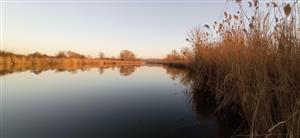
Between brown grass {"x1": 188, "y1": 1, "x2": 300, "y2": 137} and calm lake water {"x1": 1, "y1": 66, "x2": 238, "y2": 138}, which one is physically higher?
brown grass {"x1": 188, "y1": 1, "x2": 300, "y2": 137}

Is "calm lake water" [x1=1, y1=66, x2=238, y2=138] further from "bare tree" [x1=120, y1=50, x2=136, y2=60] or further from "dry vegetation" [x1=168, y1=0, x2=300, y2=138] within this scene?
"bare tree" [x1=120, y1=50, x2=136, y2=60]

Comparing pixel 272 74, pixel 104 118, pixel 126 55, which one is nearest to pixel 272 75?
pixel 272 74

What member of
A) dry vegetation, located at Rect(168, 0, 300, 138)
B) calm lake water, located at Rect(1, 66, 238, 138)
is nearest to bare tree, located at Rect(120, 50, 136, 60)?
calm lake water, located at Rect(1, 66, 238, 138)

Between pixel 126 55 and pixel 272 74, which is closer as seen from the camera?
pixel 272 74

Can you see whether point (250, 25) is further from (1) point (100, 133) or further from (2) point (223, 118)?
(1) point (100, 133)

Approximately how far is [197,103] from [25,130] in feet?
12.9

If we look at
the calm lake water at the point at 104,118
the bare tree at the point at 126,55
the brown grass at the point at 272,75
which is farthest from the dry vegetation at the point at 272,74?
the bare tree at the point at 126,55

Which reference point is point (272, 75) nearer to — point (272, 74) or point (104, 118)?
point (272, 74)

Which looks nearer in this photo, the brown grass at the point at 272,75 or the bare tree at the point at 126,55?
the brown grass at the point at 272,75

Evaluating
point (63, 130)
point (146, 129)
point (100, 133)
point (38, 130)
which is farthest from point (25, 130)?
point (146, 129)

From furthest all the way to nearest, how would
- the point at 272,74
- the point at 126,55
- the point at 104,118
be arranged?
the point at 126,55
the point at 104,118
the point at 272,74

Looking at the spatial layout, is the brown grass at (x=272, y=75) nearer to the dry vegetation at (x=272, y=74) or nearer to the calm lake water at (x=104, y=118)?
the dry vegetation at (x=272, y=74)

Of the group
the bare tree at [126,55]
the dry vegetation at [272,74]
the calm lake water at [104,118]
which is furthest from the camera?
the bare tree at [126,55]

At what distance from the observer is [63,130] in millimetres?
3811
